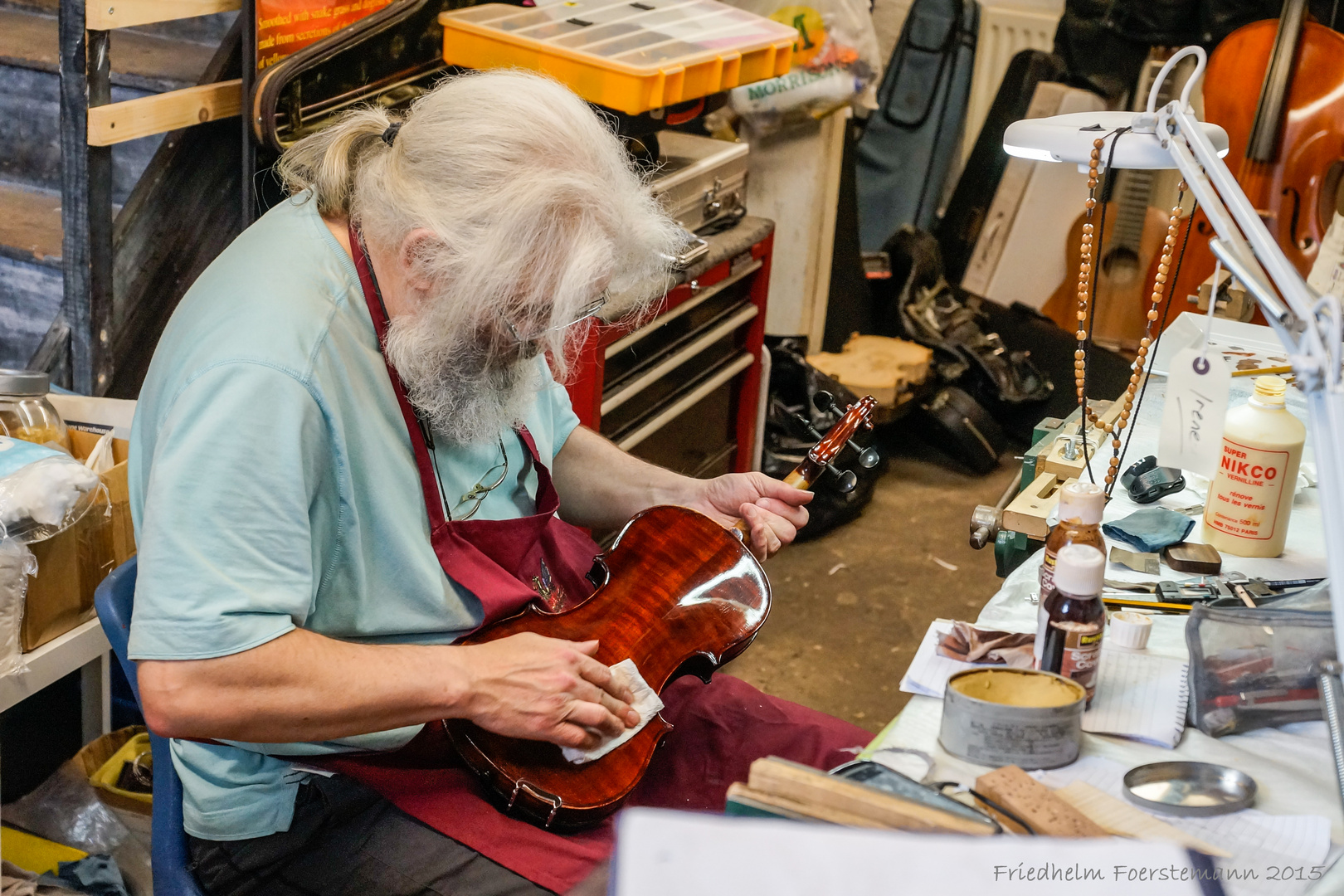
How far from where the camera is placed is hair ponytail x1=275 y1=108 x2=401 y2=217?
5.34 feet

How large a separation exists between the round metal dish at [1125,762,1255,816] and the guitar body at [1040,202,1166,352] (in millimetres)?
3722

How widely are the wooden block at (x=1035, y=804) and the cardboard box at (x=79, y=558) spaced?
1.35 m

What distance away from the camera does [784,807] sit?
91 centimetres

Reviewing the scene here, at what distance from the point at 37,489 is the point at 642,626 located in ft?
2.93

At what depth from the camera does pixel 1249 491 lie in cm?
170

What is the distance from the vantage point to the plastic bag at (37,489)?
1.74 metres

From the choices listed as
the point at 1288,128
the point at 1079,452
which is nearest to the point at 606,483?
the point at 1079,452

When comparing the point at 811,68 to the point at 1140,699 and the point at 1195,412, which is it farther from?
the point at 1140,699

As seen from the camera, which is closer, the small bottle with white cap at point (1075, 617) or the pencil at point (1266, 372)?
the small bottle with white cap at point (1075, 617)

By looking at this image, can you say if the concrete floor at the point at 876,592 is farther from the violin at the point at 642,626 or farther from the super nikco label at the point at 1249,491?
the super nikco label at the point at 1249,491

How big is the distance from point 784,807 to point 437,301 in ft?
2.80

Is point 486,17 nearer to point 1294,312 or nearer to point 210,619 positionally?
point 210,619

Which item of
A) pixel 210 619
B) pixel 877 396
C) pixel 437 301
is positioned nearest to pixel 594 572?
pixel 437 301

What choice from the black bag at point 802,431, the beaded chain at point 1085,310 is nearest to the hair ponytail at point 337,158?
the beaded chain at point 1085,310
